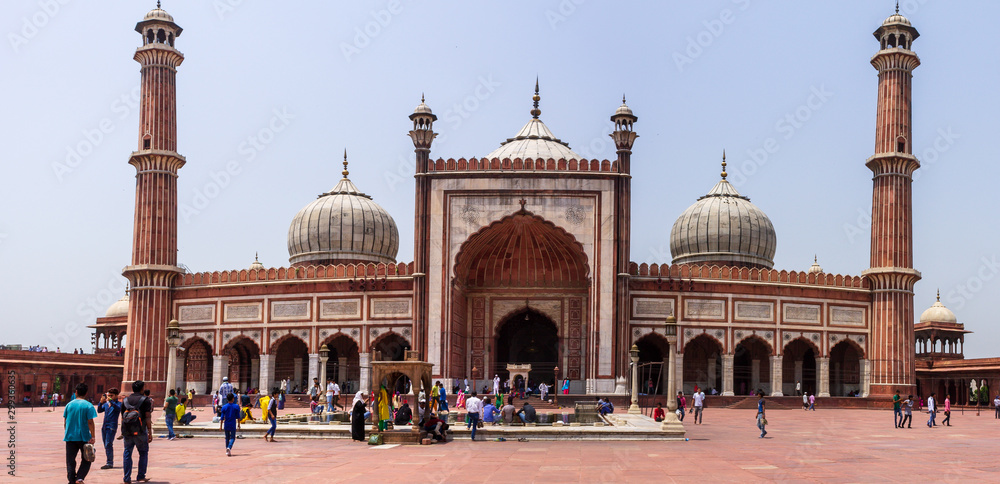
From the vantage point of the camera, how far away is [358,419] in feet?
57.2

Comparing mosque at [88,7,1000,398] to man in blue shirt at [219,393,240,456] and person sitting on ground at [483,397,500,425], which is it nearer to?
person sitting on ground at [483,397,500,425]

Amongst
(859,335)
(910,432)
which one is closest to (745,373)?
(859,335)

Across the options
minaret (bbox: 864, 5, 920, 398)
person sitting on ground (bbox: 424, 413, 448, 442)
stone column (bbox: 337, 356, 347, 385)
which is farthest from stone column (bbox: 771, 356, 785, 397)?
person sitting on ground (bbox: 424, 413, 448, 442)

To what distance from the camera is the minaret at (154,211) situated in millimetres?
35656

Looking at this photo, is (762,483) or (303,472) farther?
(303,472)

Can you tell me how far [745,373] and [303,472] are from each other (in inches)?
1083

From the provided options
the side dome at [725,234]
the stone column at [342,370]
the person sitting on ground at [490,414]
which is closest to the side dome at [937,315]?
the side dome at [725,234]

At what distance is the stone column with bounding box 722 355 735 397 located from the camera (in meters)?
34.1

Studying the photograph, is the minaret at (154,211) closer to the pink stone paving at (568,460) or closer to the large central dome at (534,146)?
the large central dome at (534,146)

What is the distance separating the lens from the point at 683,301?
112 ft

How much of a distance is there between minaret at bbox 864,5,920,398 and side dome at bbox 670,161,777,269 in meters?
6.19

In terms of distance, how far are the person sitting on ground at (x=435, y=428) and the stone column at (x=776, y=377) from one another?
1952 centimetres

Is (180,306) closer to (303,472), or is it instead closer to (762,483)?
(303,472)

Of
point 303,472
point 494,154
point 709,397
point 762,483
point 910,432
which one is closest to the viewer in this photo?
point 762,483
